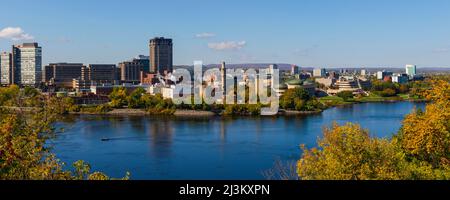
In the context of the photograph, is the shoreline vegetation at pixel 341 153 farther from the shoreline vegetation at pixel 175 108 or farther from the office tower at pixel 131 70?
the office tower at pixel 131 70

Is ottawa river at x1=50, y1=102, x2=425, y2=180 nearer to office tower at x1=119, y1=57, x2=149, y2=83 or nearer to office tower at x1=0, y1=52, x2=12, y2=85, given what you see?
office tower at x1=0, y1=52, x2=12, y2=85

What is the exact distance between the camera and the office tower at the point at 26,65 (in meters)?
20.8

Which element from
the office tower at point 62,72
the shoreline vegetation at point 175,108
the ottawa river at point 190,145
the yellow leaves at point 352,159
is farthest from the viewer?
the office tower at point 62,72

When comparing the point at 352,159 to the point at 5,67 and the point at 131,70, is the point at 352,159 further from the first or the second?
the point at 131,70

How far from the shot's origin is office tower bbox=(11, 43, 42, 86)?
2078cm

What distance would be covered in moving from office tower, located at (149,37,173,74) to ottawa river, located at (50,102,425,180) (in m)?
15.5

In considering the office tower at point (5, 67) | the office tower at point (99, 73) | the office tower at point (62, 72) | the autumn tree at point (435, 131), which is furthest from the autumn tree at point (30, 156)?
the office tower at point (62, 72)

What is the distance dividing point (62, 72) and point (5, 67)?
2.41 m

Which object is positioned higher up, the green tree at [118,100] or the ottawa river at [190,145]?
the green tree at [118,100]

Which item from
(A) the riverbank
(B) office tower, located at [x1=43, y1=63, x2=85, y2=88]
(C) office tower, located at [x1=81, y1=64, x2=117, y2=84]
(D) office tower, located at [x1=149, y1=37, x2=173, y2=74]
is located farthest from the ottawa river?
(D) office tower, located at [x1=149, y1=37, x2=173, y2=74]

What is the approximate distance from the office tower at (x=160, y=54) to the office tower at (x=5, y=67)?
7459 millimetres

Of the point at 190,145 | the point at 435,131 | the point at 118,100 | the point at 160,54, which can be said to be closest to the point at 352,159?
the point at 435,131
